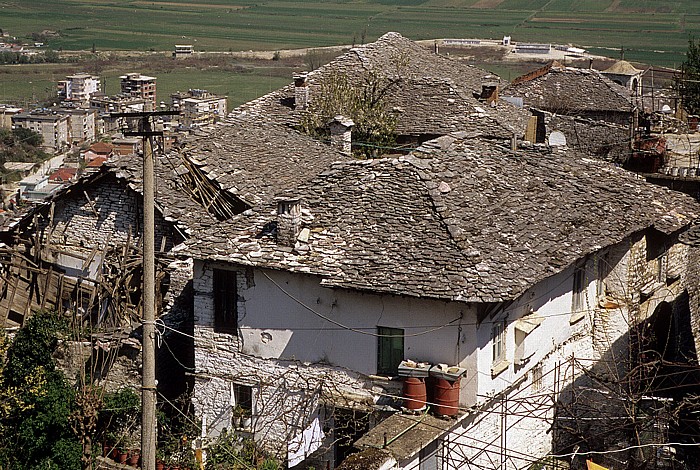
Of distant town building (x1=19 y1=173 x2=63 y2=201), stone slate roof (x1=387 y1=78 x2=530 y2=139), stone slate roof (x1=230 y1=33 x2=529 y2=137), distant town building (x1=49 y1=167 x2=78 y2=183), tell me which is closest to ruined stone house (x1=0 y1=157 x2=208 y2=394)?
stone slate roof (x1=230 y1=33 x2=529 y2=137)

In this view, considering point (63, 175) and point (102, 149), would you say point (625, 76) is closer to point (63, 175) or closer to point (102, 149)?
point (63, 175)

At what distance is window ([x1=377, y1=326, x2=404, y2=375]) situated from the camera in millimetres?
15584

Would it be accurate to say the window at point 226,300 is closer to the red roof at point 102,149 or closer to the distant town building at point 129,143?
the distant town building at point 129,143

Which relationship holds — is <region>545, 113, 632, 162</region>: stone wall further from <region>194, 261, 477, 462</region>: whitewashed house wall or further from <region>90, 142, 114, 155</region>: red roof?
<region>90, 142, 114, 155</region>: red roof

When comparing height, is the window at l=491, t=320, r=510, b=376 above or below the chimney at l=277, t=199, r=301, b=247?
below

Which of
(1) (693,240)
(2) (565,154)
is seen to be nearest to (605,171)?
(2) (565,154)

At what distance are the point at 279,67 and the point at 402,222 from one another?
11046 centimetres

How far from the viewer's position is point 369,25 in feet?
550

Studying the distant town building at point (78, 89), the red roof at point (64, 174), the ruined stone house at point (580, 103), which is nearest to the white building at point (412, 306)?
the ruined stone house at point (580, 103)

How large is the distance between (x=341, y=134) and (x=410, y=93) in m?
4.17

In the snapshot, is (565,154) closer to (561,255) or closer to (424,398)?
(561,255)

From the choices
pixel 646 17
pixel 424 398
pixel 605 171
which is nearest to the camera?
pixel 424 398

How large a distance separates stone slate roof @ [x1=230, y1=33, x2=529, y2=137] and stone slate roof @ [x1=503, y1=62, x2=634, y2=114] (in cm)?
372

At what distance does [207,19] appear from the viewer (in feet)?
622
